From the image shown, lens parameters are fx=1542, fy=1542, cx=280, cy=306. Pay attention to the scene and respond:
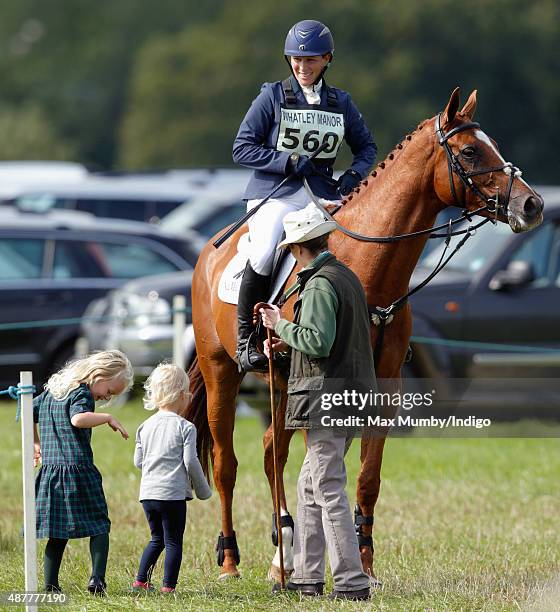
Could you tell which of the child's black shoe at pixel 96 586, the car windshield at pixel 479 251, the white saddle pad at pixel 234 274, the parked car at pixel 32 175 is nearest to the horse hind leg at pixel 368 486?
the white saddle pad at pixel 234 274

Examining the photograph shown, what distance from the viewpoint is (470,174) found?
26.0 ft

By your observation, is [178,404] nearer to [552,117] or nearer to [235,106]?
[552,117]

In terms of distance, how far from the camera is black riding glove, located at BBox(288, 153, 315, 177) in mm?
8320

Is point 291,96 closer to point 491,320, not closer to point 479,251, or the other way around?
point 491,320

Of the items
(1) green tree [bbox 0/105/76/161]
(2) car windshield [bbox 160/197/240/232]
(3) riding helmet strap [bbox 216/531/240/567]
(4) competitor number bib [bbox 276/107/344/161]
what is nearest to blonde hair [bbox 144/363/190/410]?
(3) riding helmet strap [bbox 216/531/240/567]

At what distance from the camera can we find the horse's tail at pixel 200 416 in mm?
9250

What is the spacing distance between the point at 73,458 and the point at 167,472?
48 centimetres

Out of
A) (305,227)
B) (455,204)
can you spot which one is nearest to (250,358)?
(305,227)

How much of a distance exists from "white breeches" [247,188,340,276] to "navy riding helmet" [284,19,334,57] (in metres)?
0.76

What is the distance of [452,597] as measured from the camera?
7344 millimetres

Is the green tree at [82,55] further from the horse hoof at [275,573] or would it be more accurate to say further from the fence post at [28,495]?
the fence post at [28,495]

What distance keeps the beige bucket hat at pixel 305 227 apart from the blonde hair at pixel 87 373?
1.00 metres

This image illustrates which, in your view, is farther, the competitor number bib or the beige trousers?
the competitor number bib

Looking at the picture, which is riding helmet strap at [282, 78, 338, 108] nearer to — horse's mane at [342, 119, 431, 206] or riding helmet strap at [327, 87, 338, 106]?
riding helmet strap at [327, 87, 338, 106]
